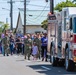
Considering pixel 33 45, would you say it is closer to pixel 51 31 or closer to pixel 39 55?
pixel 39 55

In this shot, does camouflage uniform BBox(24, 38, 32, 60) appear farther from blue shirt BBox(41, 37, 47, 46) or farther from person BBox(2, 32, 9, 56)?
person BBox(2, 32, 9, 56)

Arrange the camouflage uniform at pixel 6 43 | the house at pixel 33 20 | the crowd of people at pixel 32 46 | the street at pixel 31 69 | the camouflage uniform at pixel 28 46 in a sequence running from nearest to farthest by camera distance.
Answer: the street at pixel 31 69 → the crowd of people at pixel 32 46 → the camouflage uniform at pixel 28 46 → the camouflage uniform at pixel 6 43 → the house at pixel 33 20

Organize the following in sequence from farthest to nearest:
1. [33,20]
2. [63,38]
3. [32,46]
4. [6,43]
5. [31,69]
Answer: [33,20], [6,43], [32,46], [31,69], [63,38]

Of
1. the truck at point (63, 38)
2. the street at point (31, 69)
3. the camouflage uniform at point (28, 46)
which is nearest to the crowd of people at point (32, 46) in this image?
the camouflage uniform at point (28, 46)

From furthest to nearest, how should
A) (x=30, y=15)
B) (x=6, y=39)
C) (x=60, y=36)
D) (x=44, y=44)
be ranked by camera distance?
1. (x=30, y=15)
2. (x=6, y=39)
3. (x=44, y=44)
4. (x=60, y=36)

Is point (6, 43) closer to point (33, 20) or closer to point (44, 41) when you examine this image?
point (44, 41)

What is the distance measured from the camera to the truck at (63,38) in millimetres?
18719

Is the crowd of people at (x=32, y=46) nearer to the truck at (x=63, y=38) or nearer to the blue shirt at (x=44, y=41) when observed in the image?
the blue shirt at (x=44, y=41)

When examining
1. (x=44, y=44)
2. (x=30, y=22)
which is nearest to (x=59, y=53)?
(x=44, y=44)

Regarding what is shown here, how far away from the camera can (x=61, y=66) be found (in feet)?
76.6

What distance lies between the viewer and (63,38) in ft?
67.8

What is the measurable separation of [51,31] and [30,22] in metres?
65.9

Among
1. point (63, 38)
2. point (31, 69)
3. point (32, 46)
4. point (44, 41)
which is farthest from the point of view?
point (32, 46)

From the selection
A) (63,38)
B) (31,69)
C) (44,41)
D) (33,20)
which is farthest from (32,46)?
(33,20)
